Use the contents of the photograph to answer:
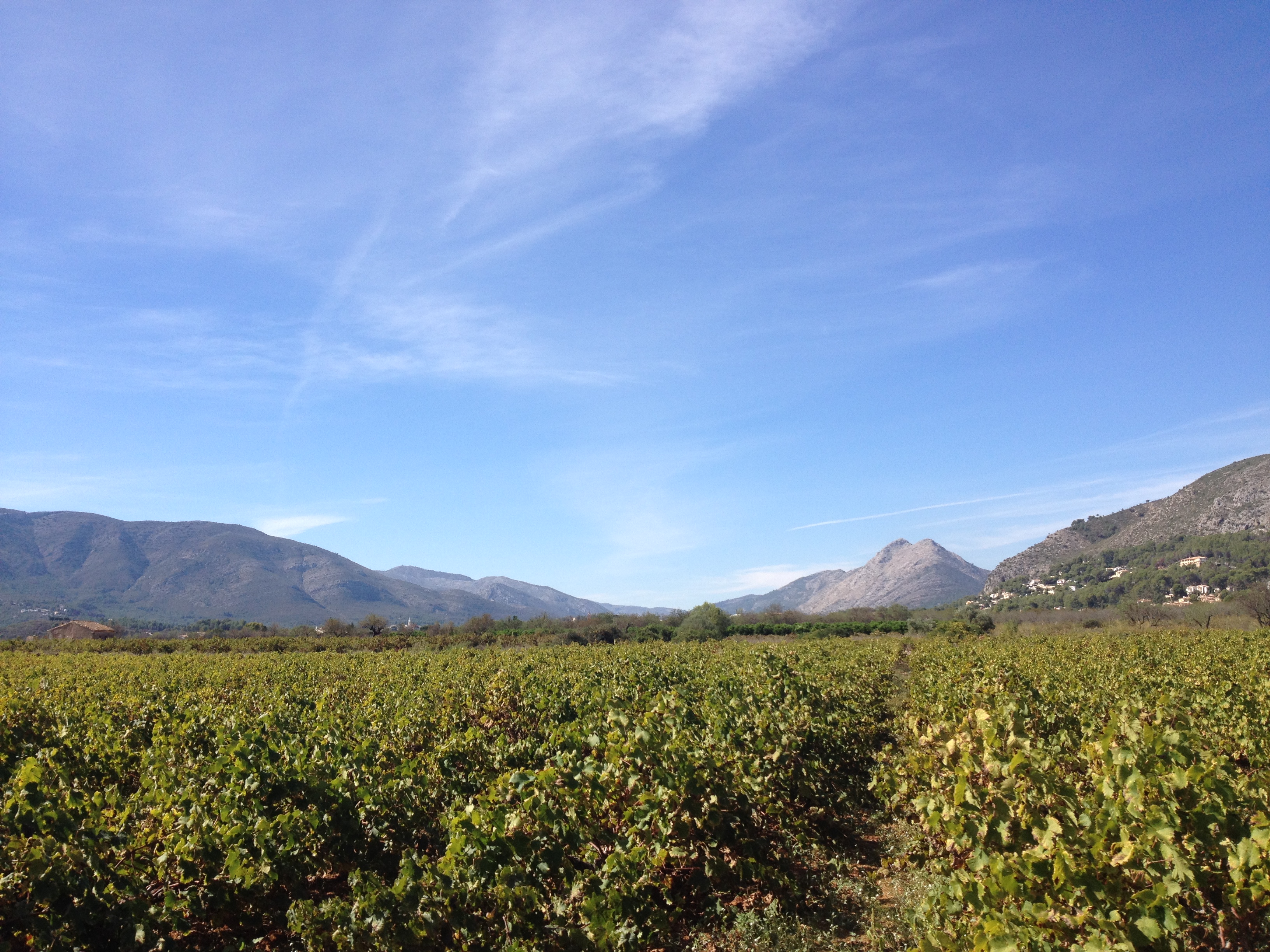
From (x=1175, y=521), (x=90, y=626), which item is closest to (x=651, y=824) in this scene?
(x=90, y=626)

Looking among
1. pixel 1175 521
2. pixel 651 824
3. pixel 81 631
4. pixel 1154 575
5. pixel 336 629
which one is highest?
pixel 1175 521

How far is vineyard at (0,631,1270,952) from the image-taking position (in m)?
3.78

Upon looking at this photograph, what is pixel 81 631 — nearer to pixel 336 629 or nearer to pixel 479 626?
pixel 336 629

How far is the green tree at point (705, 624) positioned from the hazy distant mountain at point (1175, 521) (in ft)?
226

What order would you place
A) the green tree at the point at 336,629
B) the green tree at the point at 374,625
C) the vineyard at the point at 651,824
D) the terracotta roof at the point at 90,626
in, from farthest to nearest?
the terracotta roof at the point at 90,626 → the green tree at the point at 374,625 → the green tree at the point at 336,629 → the vineyard at the point at 651,824

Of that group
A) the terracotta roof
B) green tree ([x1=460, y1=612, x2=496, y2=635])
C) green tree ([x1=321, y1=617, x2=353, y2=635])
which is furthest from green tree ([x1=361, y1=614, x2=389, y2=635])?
the terracotta roof

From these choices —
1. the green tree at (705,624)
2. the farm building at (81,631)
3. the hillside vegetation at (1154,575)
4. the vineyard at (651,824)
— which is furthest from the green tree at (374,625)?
the hillside vegetation at (1154,575)

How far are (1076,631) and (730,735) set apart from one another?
4115 cm

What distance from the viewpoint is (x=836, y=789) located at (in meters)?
9.22

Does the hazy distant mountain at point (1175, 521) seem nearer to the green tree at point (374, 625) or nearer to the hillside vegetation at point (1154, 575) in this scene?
the hillside vegetation at point (1154, 575)

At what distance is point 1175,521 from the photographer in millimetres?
103312

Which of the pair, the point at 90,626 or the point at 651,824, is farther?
the point at 90,626

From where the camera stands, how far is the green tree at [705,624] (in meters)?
58.6

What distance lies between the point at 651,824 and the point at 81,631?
3443 inches
